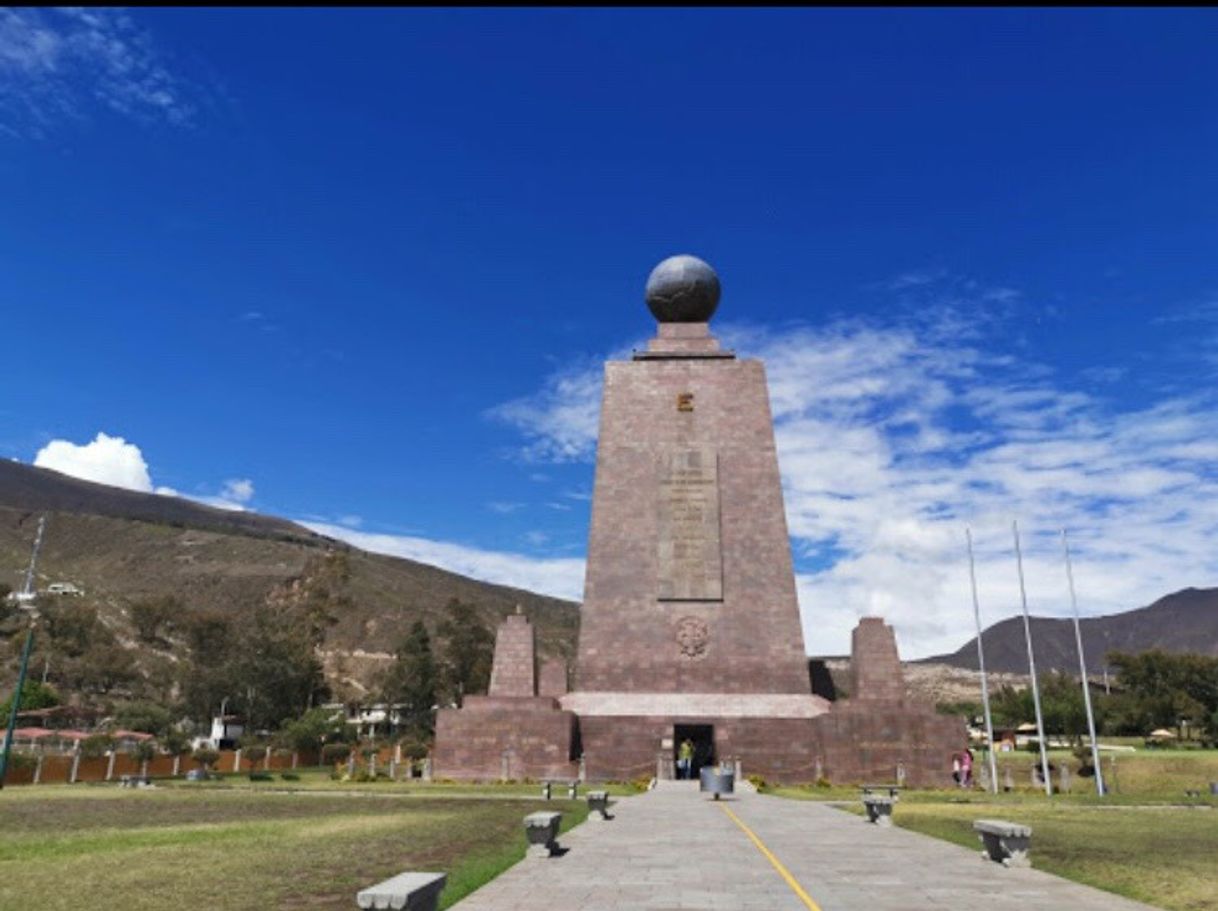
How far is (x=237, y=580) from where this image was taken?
138125 millimetres

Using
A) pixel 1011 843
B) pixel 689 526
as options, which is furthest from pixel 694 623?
pixel 1011 843

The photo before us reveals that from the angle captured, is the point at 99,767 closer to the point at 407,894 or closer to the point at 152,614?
the point at 407,894

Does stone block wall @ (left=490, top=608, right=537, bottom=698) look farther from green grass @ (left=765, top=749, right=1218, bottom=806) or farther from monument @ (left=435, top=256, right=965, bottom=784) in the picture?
green grass @ (left=765, top=749, right=1218, bottom=806)

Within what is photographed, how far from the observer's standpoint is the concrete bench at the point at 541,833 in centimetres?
1101

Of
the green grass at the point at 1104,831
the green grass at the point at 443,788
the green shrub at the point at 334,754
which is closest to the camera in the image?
the green grass at the point at 1104,831

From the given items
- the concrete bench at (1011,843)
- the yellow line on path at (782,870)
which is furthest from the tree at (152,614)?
the concrete bench at (1011,843)

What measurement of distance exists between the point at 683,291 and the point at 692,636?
14.4m

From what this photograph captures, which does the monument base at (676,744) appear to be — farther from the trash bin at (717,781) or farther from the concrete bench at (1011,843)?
the concrete bench at (1011,843)

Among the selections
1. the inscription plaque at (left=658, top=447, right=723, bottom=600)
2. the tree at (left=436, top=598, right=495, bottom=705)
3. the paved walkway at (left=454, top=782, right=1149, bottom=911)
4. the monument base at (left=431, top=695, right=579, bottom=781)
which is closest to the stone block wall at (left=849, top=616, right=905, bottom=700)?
the inscription plaque at (left=658, top=447, right=723, bottom=600)

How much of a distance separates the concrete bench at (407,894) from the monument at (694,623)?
76.2 feet

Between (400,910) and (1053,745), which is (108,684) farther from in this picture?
(400,910)

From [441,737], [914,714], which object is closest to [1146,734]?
[914,714]

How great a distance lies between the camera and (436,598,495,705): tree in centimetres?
7212

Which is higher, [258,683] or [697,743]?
[258,683]
